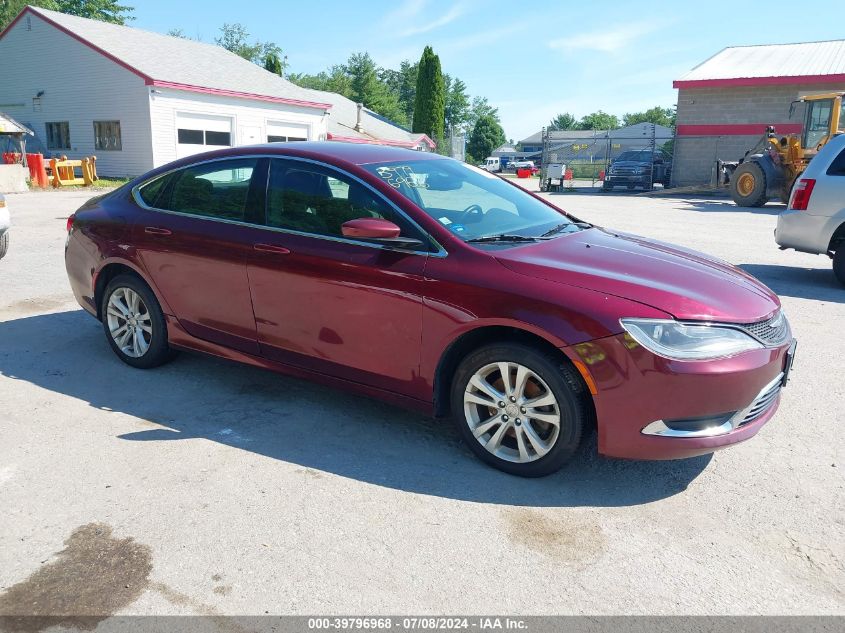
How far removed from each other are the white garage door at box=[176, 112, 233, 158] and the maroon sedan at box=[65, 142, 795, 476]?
2328cm

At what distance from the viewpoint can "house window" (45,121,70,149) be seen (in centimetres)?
2875

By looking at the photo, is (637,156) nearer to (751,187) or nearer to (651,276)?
(751,187)

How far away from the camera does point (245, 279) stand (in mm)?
4293

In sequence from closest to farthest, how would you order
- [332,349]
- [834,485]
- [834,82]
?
[834,485] < [332,349] < [834,82]

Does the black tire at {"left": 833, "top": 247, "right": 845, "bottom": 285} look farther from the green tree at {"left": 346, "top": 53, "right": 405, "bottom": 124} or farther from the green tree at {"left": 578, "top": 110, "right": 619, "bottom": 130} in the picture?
the green tree at {"left": 578, "top": 110, "right": 619, "bottom": 130}

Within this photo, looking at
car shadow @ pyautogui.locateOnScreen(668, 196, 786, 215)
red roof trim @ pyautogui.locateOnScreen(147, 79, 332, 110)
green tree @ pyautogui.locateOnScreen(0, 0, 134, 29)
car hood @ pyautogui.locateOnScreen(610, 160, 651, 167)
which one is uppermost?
green tree @ pyautogui.locateOnScreen(0, 0, 134, 29)

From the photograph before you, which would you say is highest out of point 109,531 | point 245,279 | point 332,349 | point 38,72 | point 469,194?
point 38,72

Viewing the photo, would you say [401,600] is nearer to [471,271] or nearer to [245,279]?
[471,271]

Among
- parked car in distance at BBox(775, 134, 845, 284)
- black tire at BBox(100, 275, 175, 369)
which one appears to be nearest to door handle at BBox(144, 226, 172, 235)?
black tire at BBox(100, 275, 175, 369)

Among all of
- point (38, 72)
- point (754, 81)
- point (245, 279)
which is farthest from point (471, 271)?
point (38, 72)

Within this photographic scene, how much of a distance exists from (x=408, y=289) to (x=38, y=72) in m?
31.9

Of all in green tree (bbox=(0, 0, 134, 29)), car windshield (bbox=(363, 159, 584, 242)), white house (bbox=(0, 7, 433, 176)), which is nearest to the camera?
car windshield (bbox=(363, 159, 584, 242))

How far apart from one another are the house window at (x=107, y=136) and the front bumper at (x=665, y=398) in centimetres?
2747


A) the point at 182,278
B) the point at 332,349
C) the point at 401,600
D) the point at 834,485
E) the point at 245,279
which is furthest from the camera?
the point at 182,278
